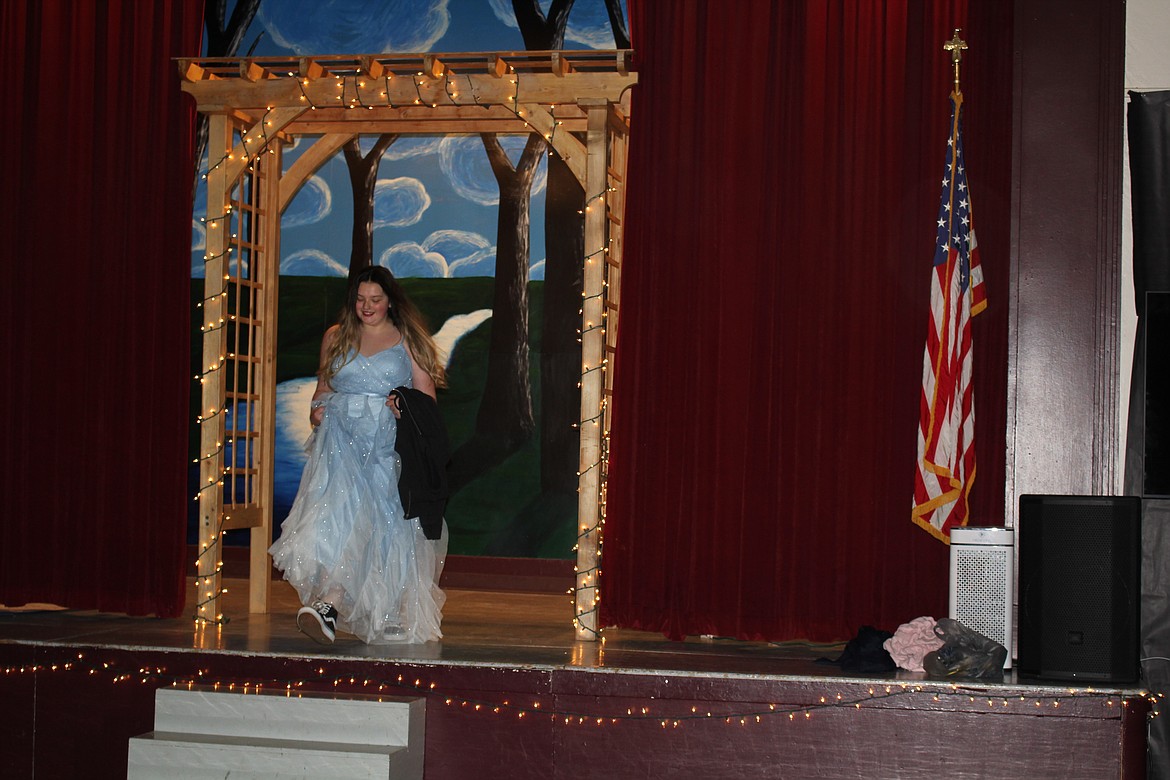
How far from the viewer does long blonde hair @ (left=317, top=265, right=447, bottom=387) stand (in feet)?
18.2

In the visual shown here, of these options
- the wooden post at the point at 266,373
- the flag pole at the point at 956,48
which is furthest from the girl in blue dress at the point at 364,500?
the flag pole at the point at 956,48

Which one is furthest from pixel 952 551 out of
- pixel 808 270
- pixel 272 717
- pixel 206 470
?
pixel 206 470

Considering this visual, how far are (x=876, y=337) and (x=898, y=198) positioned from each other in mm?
701

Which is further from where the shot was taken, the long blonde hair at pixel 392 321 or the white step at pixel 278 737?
the long blonde hair at pixel 392 321

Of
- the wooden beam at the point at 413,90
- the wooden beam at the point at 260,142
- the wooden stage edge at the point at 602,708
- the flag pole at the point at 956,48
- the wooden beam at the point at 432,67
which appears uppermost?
the flag pole at the point at 956,48

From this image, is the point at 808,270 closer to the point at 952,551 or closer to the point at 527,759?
the point at 952,551

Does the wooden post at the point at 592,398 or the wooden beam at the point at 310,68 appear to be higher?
the wooden beam at the point at 310,68

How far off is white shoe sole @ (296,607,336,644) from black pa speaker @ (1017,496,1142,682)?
2.94m

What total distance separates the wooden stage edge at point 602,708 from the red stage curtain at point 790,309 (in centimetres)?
55

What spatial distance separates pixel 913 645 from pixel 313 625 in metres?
2.57

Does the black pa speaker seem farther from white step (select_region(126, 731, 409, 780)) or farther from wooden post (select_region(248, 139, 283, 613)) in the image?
wooden post (select_region(248, 139, 283, 613))

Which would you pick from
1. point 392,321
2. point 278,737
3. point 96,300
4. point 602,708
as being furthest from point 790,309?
point 96,300

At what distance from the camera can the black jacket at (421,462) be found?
17.6ft

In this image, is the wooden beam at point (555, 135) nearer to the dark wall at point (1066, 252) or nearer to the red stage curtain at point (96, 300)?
the red stage curtain at point (96, 300)
